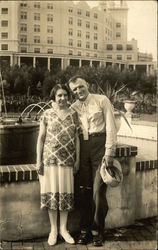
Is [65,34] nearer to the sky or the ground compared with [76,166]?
nearer to the sky

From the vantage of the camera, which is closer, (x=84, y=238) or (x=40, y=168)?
(x=40, y=168)

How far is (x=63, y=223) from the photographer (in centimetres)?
353

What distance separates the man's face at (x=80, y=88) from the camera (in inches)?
134

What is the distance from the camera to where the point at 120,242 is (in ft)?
11.7

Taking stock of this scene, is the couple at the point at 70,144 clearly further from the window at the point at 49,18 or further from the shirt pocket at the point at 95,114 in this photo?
the window at the point at 49,18

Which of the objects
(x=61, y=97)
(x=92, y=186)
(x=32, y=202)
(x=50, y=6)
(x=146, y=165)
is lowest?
(x=32, y=202)

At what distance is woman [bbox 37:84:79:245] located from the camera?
11.1 ft

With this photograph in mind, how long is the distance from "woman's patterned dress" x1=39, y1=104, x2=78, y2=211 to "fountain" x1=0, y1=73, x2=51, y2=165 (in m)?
0.46

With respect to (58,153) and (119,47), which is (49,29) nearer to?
(119,47)

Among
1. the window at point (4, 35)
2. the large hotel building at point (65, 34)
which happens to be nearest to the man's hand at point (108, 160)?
the large hotel building at point (65, 34)

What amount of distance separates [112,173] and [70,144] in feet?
1.47

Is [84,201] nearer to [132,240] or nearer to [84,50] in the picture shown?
[132,240]

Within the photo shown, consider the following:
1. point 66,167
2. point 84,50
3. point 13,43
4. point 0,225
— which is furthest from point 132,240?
point 13,43

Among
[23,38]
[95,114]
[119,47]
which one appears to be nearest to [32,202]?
[95,114]
